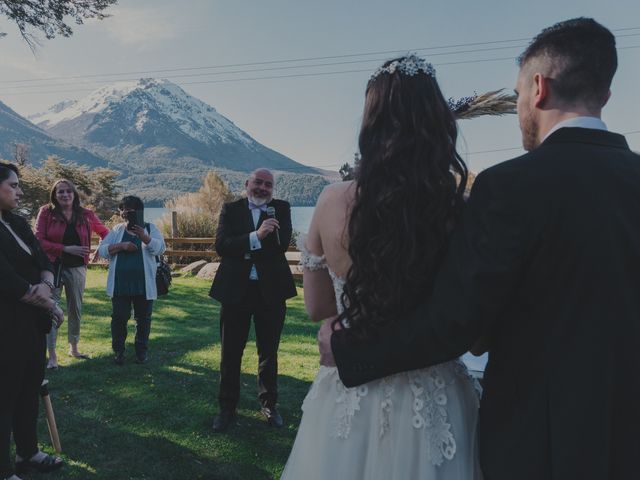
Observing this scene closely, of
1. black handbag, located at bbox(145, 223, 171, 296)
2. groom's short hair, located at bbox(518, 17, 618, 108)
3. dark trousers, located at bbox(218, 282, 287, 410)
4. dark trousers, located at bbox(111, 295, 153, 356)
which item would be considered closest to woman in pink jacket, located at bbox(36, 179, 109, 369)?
dark trousers, located at bbox(111, 295, 153, 356)

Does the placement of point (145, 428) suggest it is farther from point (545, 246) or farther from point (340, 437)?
point (545, 246)

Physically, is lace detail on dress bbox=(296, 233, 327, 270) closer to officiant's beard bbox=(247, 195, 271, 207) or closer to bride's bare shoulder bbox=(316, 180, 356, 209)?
bride's bare shoulder bbox=(316, 180, 356, 209)

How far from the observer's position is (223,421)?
14.1 feet

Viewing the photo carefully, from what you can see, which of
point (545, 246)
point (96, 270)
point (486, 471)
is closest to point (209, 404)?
point (486, 471)

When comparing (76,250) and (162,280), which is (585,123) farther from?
(162,280)

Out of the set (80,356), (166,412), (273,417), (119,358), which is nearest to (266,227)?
Answer: (273,417)

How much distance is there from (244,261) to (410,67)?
2991 millimetres

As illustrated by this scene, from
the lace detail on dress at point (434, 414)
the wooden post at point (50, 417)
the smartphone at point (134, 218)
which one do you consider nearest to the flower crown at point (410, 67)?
the lace detail on dress at point (434, 414)

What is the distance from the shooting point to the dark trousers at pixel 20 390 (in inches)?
121

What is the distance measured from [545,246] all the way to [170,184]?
19389cm

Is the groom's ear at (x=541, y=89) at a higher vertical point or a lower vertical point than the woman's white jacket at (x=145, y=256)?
higher

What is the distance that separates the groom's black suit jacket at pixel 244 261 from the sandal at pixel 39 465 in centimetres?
166

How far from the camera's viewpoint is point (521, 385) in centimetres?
141

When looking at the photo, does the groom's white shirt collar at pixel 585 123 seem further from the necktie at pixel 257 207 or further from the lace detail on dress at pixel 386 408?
the necktie at pixel 257 207
